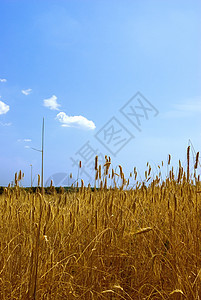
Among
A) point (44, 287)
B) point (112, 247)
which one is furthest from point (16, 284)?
point (112, 247)

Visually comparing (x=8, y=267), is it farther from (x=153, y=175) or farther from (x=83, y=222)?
(x=153, y=175)

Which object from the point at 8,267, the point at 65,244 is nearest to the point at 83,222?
the point at 65,244

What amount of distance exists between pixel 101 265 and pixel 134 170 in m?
2.12

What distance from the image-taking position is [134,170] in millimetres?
4516

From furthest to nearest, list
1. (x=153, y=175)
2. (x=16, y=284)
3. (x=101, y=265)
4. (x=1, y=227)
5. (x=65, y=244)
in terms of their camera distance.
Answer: (x=153, y=175) → (x=1, y=227) → (x=65, y=244) → (x=101, y=265) → (x=16, y=284)

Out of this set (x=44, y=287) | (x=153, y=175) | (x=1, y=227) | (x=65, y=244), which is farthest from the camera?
(x=153, y=175)

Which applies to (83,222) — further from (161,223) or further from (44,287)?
(44,287)

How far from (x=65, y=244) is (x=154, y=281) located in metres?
0.85

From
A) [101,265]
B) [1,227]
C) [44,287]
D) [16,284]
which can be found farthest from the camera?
[1,227]

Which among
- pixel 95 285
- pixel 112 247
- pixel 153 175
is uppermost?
pixel 153 175

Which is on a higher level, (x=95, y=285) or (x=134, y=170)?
(x=134, y=170)

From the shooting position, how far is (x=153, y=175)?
4473mm

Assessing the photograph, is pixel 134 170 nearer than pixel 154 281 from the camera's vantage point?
No

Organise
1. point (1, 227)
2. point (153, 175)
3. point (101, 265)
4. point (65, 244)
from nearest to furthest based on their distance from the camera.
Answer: point (101, 265)
point (65, 244)
point (1, 227)
point (153, 175)
